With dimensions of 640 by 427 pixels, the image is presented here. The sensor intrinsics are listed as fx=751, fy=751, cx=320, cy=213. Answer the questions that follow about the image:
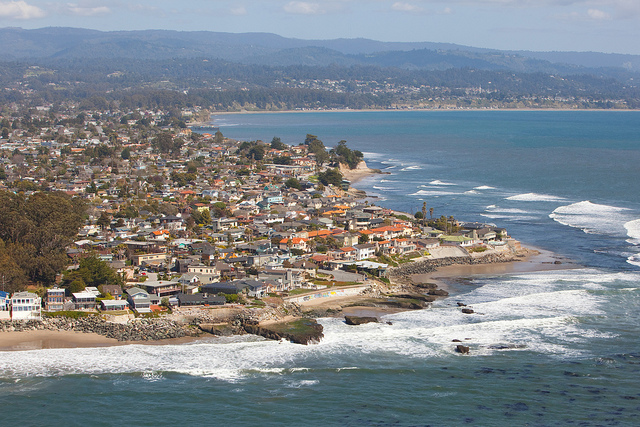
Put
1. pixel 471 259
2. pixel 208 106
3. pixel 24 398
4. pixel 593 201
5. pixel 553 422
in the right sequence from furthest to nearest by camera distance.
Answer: pixel 208 106
pixel 593 201
pixel 471 259
pixel 24 398
pixel 553 422

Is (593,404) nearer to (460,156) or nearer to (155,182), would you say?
(155,182)

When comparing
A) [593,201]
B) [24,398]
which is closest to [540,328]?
[24,398]

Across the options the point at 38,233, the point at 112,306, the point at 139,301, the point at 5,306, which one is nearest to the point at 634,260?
the point at 139,301

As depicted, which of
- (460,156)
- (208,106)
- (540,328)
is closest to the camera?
(540,328)

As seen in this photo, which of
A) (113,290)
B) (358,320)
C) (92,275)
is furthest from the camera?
(92,275)

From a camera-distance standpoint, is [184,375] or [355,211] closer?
[184,375]

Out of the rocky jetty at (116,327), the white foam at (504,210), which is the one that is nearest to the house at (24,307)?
the rocky jetty at (116,327)

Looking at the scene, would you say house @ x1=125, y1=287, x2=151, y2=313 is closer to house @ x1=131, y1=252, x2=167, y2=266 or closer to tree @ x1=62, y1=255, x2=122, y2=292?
tree @ x1=62, y1=255, x2=122, y2=292

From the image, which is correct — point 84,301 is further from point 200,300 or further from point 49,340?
point 200,300

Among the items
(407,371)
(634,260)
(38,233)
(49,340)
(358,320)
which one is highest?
(38,233)
